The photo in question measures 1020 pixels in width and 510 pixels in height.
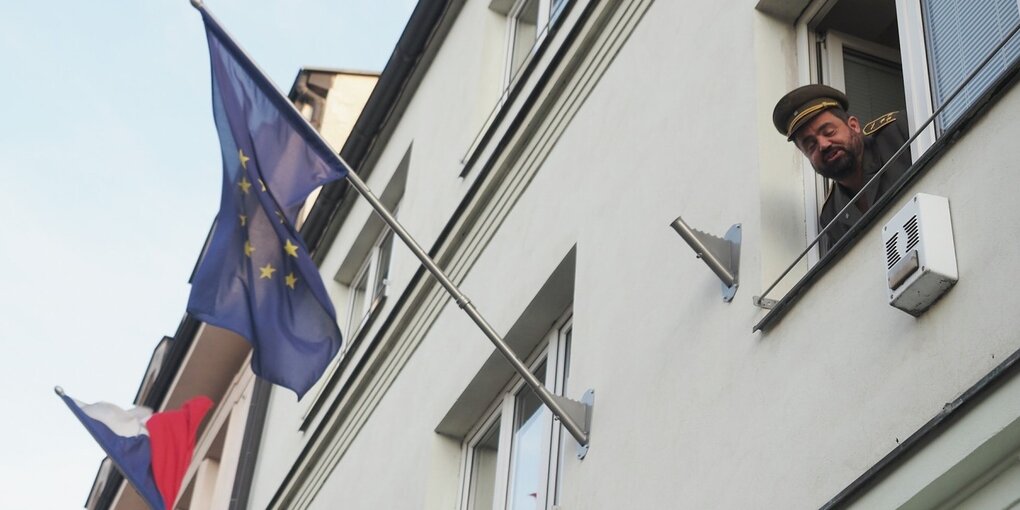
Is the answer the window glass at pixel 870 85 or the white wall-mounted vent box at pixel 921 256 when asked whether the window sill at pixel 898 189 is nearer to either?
the white wall-mounted vent box at pixel 921 256

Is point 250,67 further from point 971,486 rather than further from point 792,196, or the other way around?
point 971,486

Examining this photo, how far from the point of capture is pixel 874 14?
683 centimetres

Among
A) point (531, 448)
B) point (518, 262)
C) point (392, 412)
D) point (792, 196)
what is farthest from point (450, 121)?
point (792, 196)

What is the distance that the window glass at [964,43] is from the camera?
5355 millimetres

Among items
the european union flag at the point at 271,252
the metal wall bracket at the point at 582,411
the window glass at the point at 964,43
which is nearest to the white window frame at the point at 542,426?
the metal wall bracket at the point at 582,411

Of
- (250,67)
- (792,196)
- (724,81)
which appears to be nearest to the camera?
(792,196)

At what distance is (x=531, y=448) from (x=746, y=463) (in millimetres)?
3193

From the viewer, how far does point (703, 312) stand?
256 inches

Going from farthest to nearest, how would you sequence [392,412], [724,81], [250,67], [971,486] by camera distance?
[392,412] → [250,67] → [724,81] → [971,486]

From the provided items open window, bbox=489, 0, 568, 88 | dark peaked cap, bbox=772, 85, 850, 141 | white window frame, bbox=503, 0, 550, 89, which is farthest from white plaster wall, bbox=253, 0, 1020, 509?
open window, bbox=489, 0, 568, 88

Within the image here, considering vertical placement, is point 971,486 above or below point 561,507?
below

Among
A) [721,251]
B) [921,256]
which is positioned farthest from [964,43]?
[721,251]

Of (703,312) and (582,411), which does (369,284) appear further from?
(703,312)

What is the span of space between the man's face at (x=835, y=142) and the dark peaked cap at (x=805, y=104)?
0.03 meters
